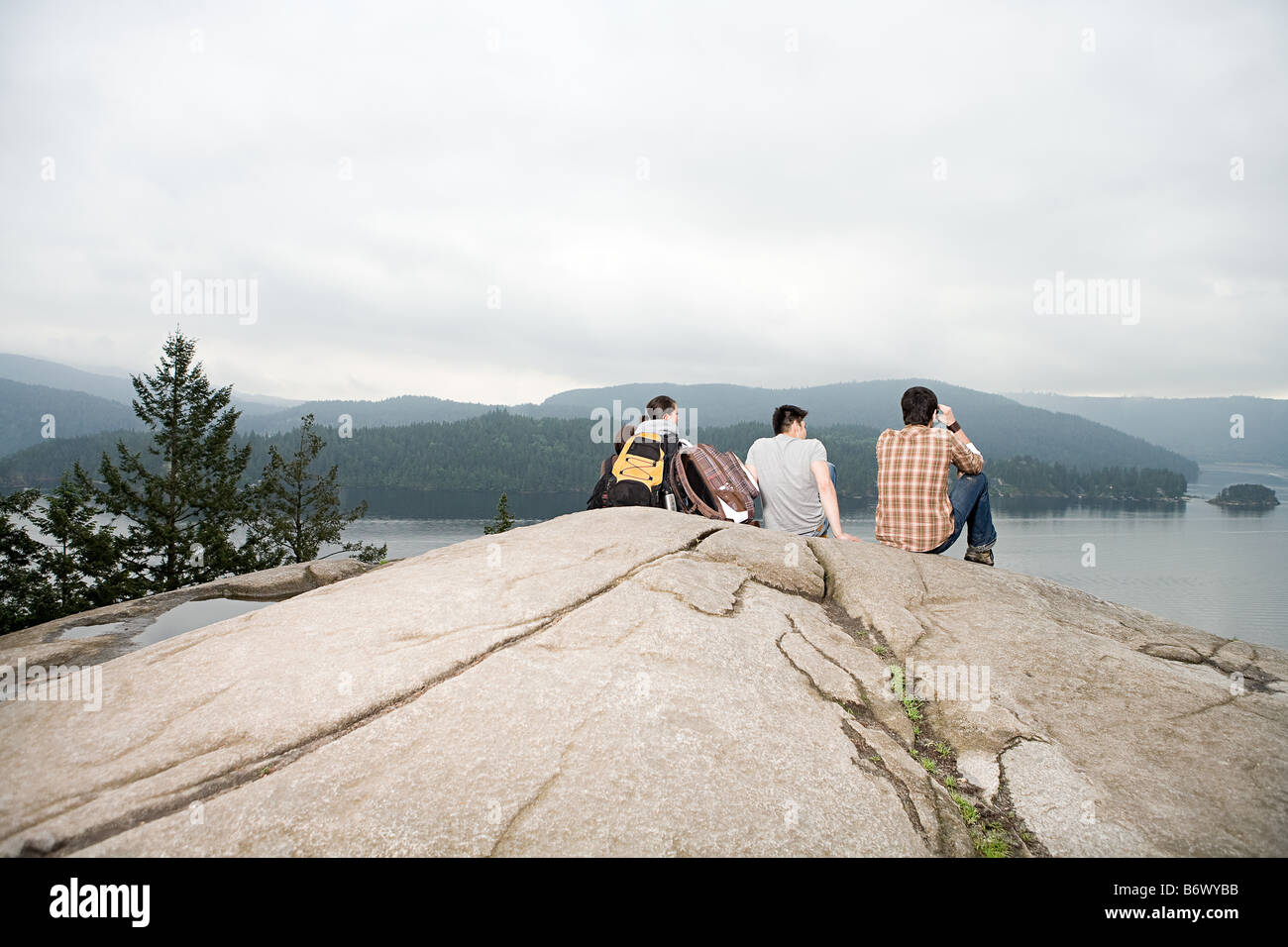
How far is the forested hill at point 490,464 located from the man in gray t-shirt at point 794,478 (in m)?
136

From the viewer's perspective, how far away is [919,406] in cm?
736

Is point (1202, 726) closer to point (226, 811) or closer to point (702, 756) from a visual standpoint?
point (702, 756)

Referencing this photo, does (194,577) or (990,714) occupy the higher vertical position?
(990,714)

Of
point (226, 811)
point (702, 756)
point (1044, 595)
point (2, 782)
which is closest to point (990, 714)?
point (702, 756)

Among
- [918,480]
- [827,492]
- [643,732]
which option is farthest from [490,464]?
[643,732]

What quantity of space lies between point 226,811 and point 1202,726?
21.0 ft

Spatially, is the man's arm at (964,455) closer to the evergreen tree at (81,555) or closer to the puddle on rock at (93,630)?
the puddle on rock at (93,630)

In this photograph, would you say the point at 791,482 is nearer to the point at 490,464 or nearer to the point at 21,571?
the point at 21,571

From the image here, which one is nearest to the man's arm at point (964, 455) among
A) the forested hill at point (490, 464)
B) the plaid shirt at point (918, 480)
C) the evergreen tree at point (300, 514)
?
the plaid shirt at point (918, 480)

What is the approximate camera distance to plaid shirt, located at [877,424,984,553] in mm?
7215

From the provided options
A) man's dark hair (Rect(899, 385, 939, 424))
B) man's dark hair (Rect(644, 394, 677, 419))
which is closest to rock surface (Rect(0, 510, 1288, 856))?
man's dark hair (Rect(899, 385, 939, 424))

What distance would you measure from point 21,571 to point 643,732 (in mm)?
36257
